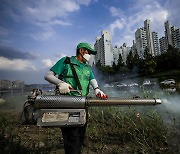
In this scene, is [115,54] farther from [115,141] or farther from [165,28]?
[115,141]

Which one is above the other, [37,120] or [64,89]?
[64,89]

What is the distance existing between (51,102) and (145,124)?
241cm

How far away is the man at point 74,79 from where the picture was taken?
1961mm

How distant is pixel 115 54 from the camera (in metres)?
88.0

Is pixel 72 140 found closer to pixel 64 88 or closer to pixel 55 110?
pixel 55 110

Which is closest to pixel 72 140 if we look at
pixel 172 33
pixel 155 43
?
pixel 172 33

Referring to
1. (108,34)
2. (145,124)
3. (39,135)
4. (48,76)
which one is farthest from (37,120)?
(108,34)

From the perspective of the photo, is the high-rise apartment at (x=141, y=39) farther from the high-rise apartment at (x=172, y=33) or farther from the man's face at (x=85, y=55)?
the man's face at (x=85, y=55)

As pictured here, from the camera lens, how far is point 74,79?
215 cm

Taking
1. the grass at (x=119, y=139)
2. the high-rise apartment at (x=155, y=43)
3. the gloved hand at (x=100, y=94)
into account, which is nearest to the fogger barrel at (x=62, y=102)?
the gloved hand at (x=100, y=94)

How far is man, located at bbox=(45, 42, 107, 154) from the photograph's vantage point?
196 centimetres

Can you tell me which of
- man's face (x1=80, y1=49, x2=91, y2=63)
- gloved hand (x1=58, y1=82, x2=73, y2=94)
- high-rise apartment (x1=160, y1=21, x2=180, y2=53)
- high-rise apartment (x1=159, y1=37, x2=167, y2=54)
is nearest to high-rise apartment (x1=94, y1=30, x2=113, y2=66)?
high-rise apartment (x1=160, y1=21, x2=180, y2=53)

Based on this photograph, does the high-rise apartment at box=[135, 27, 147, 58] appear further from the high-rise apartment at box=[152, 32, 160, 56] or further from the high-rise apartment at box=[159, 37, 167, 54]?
the high-rise apartment at box=[159, 37, 167, 54]

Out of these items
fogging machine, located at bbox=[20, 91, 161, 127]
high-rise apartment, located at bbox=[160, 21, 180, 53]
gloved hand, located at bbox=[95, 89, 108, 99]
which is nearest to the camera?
fogging machine, located at bbox=[20, 91, 161, 127]
